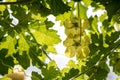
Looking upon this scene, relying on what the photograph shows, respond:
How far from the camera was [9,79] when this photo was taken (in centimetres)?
173

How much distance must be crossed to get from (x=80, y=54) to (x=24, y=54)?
294 millimetres

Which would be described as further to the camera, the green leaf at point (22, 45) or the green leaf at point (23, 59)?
the green leaf at point (22, 45)

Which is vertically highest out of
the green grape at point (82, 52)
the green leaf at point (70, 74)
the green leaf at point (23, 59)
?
the green leaf at point (23, 59)

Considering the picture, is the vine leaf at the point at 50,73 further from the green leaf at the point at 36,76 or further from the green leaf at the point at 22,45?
the green leaf at the point at 22,45

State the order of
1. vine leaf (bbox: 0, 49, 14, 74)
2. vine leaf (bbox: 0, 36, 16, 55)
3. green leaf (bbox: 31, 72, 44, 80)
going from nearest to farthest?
1. vine leaf (bbox: 0, 49, 14, 74)
2. green leaf (bbox: 31, 72, 44, 80)
3. vine leaf (bbox: 0, 36, 16, 55)

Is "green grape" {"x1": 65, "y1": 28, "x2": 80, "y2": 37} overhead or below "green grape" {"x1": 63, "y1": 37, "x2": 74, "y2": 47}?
overhead

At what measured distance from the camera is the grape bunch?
6.22 ft

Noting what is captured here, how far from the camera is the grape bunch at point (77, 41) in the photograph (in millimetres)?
1895

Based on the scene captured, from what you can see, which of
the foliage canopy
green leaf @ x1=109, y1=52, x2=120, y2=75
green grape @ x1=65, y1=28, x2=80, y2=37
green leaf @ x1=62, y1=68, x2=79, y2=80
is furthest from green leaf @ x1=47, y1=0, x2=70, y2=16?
green leaf @ x1=109, y1=52, x2=120, y2=75

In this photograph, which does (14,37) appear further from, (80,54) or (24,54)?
(80,54)

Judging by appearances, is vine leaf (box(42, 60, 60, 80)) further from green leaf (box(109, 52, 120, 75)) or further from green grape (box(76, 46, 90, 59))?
green leaf (box(109, 52, 120, 75))

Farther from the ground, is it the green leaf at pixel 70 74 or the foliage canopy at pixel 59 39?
the foliage canopy at pixel 59 39

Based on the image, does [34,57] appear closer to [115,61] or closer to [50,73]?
[50,73]

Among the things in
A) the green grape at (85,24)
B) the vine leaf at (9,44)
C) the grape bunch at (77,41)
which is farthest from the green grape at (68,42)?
the vine leaf at (9,44)
